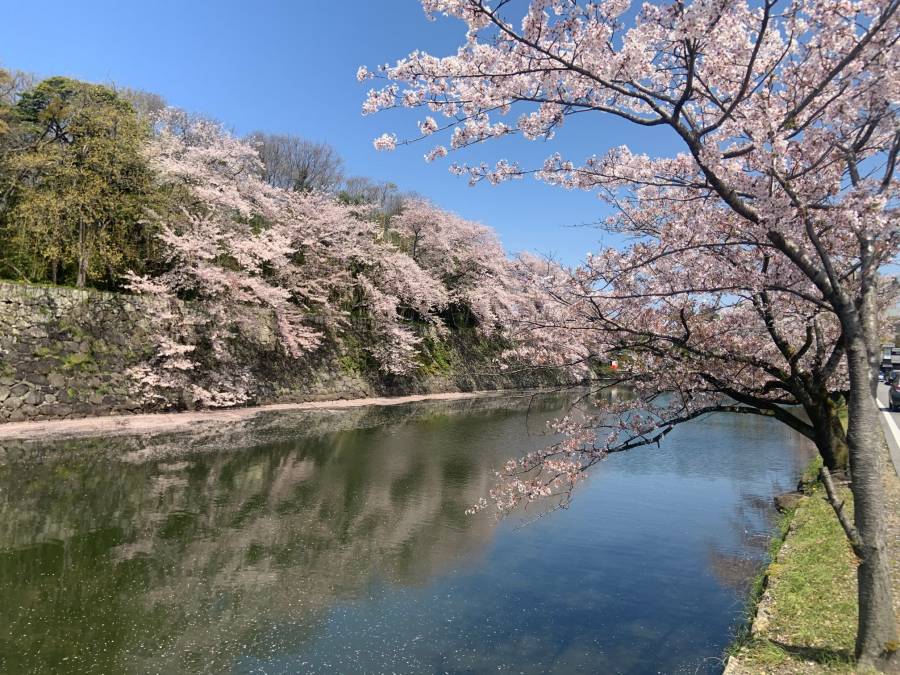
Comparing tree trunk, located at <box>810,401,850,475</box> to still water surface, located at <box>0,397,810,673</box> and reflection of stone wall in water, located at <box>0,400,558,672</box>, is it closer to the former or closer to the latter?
still water surface, located at <box>0,397,810,673</box>

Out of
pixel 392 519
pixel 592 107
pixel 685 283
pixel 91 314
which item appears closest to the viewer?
pixel 592 107

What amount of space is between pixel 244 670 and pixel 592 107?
5148mm

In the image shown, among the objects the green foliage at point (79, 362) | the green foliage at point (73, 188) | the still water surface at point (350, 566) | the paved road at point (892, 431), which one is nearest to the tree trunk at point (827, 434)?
the still water surface at point (350, 566)

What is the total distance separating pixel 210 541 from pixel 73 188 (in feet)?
45.6

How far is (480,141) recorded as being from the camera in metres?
4.39

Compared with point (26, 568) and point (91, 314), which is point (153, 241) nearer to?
point (91, 314)

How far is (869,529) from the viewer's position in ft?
11.2

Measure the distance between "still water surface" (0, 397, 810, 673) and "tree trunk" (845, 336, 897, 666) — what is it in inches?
70.4

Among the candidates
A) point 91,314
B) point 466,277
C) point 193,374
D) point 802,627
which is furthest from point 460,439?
point 466,277

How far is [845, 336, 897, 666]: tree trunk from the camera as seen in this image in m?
3.40

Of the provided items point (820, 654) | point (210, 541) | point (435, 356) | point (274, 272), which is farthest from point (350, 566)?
point (435, 356)

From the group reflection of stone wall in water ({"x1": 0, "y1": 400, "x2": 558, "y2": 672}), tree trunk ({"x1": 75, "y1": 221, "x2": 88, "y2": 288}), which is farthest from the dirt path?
tree trunk ({"x1": 75, "y1": 221, "x2": 88, "y2": 288})

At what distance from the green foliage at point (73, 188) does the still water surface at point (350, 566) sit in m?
7.49

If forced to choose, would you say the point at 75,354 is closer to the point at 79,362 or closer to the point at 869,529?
the point at 79,362
